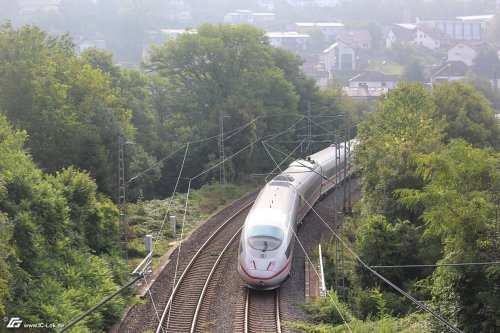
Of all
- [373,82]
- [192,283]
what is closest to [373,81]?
[373,82]

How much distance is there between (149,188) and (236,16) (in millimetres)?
122651

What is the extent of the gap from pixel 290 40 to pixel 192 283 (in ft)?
398

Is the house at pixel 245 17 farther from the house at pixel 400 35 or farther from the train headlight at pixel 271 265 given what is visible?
the train headlight at pixel 271 265

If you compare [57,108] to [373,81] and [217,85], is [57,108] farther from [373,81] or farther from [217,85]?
[373,81]

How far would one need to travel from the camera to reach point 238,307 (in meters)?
20.0

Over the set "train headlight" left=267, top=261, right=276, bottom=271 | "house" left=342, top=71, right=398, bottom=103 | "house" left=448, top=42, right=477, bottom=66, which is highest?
"train headlight" left=267, top=261, right=276, bottom=271

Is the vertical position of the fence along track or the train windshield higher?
the train windshield

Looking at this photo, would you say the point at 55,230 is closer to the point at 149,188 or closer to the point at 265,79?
the point at 149,188

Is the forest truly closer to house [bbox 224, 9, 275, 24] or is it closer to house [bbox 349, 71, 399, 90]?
house [bbox 349, 71, 399, 90]

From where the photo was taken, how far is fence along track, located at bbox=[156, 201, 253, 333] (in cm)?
1903

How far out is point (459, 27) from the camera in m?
160

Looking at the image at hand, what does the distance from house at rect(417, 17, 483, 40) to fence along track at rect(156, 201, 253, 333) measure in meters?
141

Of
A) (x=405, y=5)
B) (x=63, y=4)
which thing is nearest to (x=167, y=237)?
(x=63, y=4)

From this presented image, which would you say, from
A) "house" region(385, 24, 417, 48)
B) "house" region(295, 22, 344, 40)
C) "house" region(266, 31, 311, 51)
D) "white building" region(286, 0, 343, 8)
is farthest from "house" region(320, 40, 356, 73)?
"white building" region(286, 0, 343, 8)
